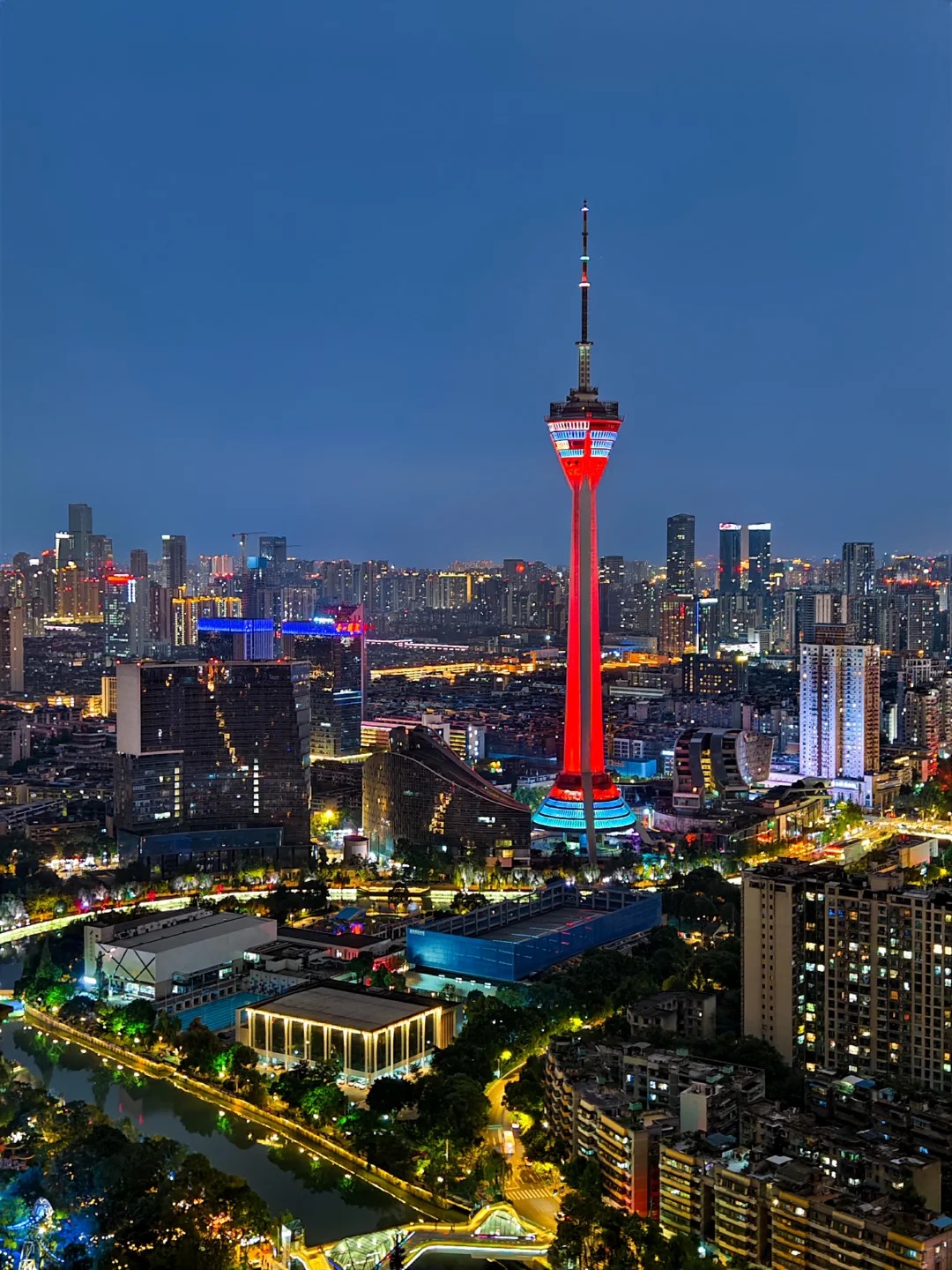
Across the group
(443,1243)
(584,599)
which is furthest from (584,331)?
(443,1243)

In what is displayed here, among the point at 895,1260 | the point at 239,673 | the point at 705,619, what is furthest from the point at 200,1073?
the point at 705,619

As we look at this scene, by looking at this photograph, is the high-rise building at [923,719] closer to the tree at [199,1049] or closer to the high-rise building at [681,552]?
the tree at [199,1049]

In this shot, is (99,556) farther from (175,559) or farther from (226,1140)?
(226,1140)

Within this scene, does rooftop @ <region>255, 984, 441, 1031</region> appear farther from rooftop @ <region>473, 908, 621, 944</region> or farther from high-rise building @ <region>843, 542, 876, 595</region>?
high-rise building @ <region>843, 542, 876, 595</region>

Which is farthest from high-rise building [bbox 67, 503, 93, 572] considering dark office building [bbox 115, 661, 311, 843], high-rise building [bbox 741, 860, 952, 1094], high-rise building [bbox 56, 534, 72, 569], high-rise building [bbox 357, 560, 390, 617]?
high-rise building [bbox 741, 860, 952, 1094]

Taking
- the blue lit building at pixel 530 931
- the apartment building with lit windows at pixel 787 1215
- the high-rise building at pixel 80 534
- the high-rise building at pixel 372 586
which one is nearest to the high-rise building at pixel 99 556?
the high-rise building at pixel 80 534

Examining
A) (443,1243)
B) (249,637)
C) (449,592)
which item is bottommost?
(443,1243)
